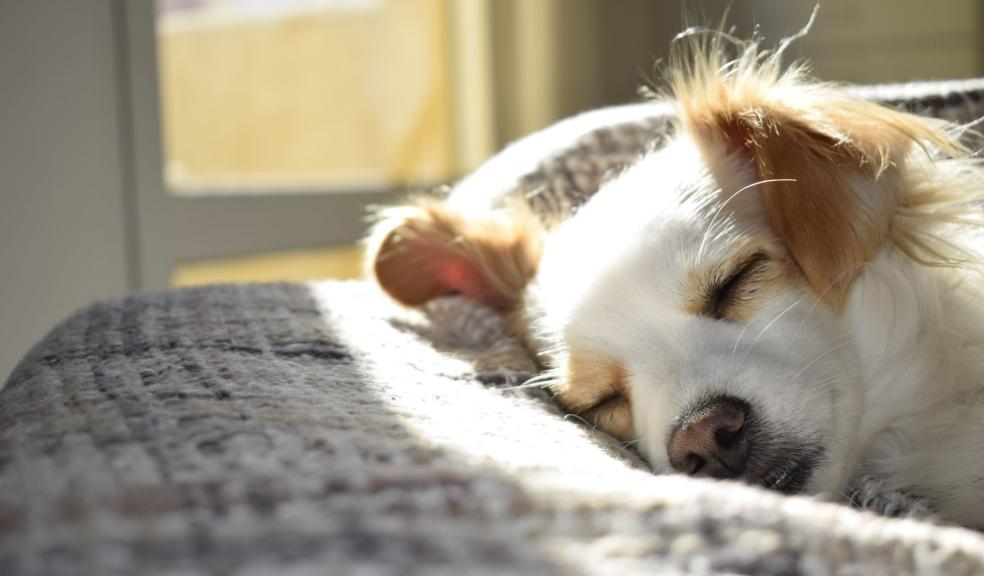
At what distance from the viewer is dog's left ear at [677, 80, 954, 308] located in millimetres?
1205

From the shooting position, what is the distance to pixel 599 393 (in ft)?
4.22

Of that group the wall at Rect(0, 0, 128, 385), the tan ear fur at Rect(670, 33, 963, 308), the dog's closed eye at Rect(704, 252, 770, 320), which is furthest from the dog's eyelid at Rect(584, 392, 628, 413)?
the wall at Rect(0, 0, 128, 385)

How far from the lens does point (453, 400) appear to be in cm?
100

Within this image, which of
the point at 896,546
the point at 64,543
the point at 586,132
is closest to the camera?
the point at 64,543

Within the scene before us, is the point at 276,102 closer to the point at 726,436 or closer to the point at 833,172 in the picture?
Answer: the point at 833,172

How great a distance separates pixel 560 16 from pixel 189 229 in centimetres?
207

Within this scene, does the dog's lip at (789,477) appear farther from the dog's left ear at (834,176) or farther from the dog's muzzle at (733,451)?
the dog's left ear at (834,176)

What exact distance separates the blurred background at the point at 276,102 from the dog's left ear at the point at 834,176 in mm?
1809

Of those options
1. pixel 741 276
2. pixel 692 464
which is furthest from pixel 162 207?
pixel 692 464

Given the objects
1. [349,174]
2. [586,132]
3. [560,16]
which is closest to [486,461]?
[586,132]

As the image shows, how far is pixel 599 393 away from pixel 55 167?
1744mm

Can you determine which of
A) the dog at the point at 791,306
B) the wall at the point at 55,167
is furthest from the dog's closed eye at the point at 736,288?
the wall at the point at 55,167

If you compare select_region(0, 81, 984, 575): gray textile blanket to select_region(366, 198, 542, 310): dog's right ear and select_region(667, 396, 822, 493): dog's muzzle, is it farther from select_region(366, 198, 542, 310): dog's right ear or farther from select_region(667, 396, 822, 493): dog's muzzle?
select_region(366, 198, 542, 310): dog's right ear

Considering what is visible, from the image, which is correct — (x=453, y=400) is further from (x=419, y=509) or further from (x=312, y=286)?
(x=312, y=286)
